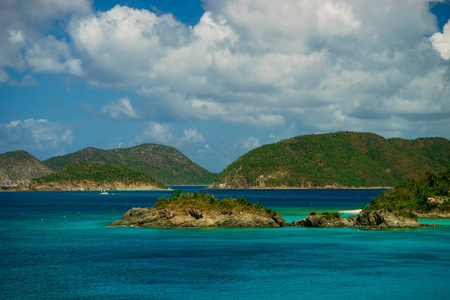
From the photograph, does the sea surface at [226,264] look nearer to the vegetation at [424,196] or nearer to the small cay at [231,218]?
the small cay at [231,218]

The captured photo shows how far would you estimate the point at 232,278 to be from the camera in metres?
48.1

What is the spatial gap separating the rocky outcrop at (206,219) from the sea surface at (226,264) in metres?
3.49

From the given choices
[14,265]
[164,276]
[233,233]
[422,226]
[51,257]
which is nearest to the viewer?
[164,276]

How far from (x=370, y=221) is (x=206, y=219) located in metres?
28.8

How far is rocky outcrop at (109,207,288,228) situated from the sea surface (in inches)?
137

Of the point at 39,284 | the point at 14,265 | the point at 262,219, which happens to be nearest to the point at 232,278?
the point at 39,284

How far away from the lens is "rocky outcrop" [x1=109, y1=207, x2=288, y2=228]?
90.2 meters

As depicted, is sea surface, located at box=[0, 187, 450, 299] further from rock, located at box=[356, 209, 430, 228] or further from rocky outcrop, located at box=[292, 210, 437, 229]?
rocky outcrop, located at box=[292, 210, 437, 229]

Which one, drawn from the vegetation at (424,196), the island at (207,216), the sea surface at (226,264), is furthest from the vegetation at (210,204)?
the vegetation at (424,196)

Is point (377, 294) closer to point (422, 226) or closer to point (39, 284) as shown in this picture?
point (39, 284)

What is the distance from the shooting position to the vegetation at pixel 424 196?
4158 inches

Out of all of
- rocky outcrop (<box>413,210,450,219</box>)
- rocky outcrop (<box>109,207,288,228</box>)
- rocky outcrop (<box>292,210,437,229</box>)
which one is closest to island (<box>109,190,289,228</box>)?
rocky outcrop (<box>109,207,288,228</box>)

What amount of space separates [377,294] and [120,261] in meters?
29.0

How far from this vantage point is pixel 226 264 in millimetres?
55438
